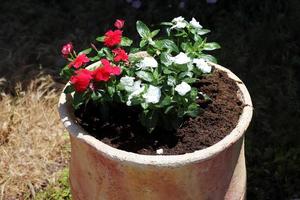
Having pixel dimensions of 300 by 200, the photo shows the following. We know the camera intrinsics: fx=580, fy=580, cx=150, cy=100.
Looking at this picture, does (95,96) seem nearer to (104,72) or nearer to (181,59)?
(104,72)

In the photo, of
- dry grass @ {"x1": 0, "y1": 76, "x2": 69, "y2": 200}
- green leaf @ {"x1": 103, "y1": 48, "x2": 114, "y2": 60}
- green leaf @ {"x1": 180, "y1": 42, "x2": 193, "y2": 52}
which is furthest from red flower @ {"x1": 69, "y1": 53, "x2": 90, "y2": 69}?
dry grass @ {"x1": 0, "y1": 76, "x2": 69, "y2": 200}

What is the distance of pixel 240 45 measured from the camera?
3.38 meters

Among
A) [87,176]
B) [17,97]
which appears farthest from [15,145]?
[87,176]

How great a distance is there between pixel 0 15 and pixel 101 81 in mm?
2180

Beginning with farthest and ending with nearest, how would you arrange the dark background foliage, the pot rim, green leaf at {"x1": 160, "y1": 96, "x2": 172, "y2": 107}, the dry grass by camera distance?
the dark background foliage < the dry grass < green leaf at {"x1": 160, "y1": 96, "x2": 172, "y2": 107} < the pot rim

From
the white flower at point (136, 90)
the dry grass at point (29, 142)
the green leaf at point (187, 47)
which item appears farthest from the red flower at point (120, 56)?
the dry grass at point (29, 142)

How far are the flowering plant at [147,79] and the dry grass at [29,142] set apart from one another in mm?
908

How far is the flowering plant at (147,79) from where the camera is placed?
5.90 ft

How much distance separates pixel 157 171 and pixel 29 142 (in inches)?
52.1

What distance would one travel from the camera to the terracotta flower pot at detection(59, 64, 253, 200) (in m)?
1.69

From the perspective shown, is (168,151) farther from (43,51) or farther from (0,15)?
(0,15)

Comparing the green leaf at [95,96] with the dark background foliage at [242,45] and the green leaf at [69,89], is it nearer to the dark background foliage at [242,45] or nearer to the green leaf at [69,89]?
the green leaf at [69,89]

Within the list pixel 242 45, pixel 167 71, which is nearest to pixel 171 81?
pixel 167 71

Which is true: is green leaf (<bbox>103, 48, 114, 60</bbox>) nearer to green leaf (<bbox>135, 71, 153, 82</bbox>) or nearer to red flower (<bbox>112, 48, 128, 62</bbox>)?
red flower (<bbox>112, 48, 128, 62</bbox>)
